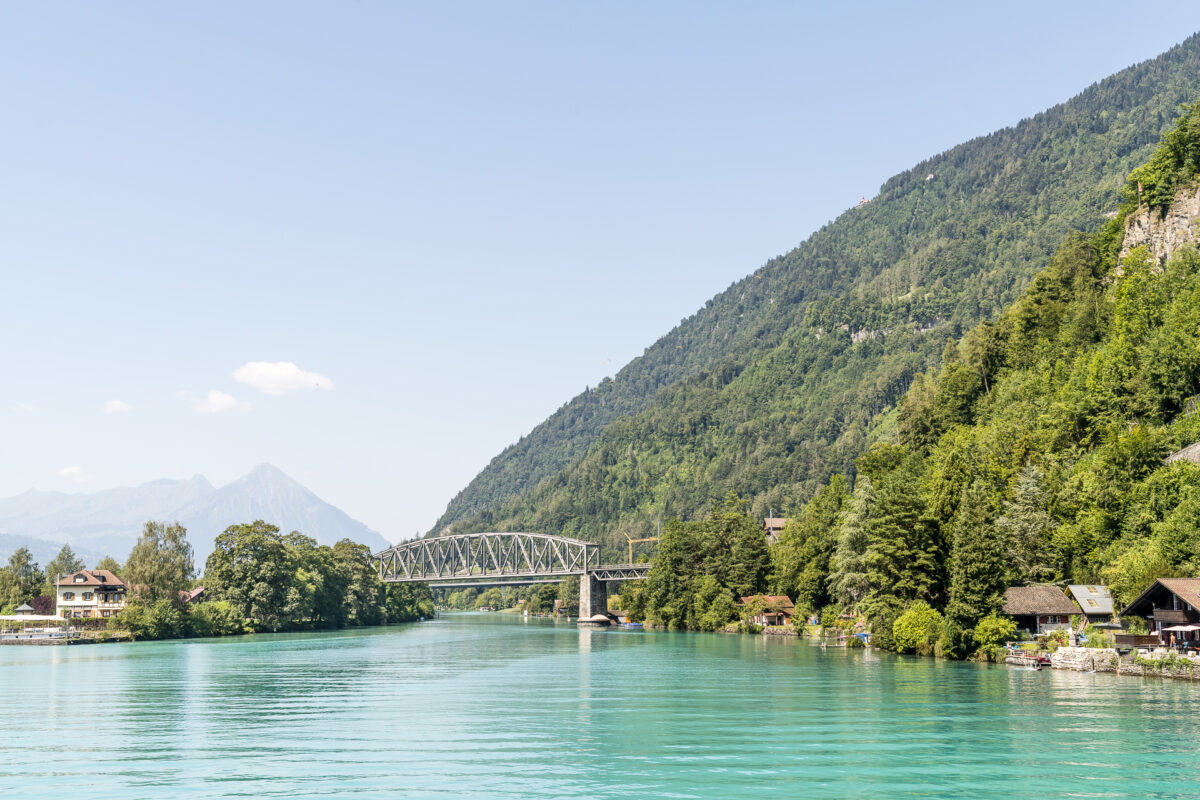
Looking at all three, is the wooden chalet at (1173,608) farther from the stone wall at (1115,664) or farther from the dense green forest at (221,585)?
the dense green forest at (221,585)

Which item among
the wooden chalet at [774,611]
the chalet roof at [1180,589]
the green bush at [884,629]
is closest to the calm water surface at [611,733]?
the chalet roof at [1180,589]

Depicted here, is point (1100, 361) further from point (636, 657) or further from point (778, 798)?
point (778, 798)

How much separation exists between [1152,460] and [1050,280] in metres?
58.1

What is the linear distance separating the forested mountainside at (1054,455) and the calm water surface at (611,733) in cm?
1108

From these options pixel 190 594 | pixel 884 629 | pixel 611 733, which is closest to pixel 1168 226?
pixel 884 629

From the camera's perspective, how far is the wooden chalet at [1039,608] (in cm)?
6925

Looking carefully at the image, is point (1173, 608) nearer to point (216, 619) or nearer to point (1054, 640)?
point (1054, 640)

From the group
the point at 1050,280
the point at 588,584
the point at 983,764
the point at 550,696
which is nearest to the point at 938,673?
the point at 550,696

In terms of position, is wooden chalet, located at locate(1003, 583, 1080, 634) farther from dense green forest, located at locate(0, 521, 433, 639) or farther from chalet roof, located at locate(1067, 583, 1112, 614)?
dense green forest, located at locate(0, 521, 433, 639)

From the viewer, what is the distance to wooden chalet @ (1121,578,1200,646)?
2211 inches

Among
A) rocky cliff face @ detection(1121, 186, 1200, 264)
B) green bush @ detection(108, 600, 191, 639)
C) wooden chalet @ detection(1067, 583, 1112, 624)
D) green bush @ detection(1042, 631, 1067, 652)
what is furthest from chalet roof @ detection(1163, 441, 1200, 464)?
green bush @ detection(108, 600, 191, 639)

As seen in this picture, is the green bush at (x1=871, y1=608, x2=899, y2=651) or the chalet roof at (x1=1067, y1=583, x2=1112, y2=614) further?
the green bush at (x1=871, y1=608, x2=899, y2=651)

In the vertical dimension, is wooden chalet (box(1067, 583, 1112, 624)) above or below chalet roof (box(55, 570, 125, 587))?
above

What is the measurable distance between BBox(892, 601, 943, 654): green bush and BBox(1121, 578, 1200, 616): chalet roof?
57.4ft
